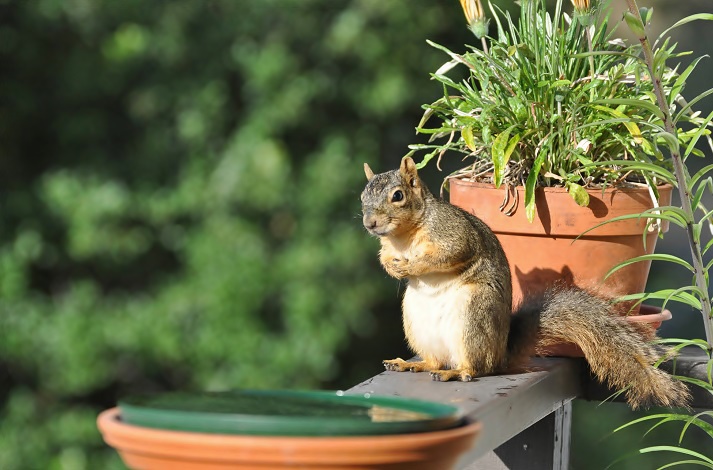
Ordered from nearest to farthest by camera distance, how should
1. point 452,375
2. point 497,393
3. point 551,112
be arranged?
point 497,393 < point 452,375 < point 551,112

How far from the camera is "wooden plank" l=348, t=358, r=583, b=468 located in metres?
1.09

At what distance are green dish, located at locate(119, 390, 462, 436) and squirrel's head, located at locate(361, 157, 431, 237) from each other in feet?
2.40

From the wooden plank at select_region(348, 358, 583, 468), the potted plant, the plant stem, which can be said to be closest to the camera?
the wooden plank at select_region(348, 358, 583, 468)

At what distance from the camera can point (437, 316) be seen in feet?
4.75

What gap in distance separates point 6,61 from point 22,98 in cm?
13

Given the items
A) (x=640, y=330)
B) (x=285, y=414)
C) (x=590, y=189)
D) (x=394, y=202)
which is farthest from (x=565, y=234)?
(x=285, y=414)

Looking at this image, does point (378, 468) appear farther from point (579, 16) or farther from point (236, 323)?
point (236, 323)

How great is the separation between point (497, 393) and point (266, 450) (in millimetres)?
668

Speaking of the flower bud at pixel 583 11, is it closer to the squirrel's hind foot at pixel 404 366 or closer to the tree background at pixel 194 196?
the squirrel's hind foot at pixel 404 366

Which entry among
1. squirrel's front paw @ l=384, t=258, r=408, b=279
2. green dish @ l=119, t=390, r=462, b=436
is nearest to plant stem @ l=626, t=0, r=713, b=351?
squirrel's front paw @ l=384, t=258, r=408, b=279

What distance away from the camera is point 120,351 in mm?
3223

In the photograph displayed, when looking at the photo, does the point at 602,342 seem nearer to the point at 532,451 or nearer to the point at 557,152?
the point at 532,451

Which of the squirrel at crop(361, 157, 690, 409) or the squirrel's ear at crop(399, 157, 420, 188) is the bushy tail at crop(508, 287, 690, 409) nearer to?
the squirrel at crop(361, 157, 690, 409)

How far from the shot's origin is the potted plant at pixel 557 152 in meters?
1.57
